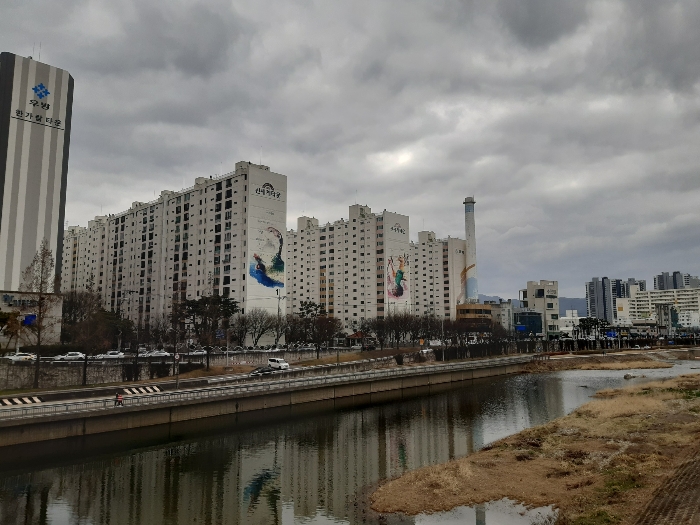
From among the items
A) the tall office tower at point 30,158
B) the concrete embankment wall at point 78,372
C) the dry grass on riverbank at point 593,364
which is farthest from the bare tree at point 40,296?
the dry grass on riverbank at point 593,364

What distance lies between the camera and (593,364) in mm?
128500

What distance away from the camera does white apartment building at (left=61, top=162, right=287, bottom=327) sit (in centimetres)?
14512

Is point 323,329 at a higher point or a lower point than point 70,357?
higher

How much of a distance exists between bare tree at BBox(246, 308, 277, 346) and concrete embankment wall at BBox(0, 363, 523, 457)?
48170 millimetres

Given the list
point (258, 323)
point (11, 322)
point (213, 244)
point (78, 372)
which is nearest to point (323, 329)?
point (258, 323)

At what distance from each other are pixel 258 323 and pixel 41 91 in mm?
68222

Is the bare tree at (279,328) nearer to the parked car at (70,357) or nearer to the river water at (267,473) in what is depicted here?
the parked car at (70,357)

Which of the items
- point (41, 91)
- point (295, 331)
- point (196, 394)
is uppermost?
point (41, 91)

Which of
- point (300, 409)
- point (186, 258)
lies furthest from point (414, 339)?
point (300, 409)

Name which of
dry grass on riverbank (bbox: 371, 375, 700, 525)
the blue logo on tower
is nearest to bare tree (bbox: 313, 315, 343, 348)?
the blue logo on tower

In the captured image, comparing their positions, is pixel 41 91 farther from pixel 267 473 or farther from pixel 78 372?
pixel 267 473

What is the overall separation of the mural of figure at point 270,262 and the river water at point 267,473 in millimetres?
81826

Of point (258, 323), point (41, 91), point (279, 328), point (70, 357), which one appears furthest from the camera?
point (279, 328)

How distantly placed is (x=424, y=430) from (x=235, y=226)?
4034 inches
